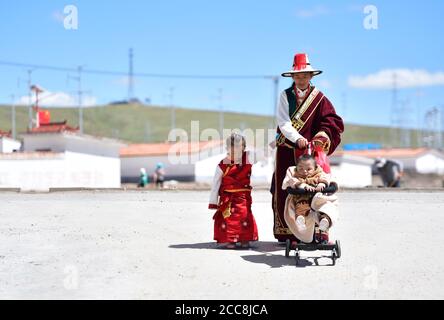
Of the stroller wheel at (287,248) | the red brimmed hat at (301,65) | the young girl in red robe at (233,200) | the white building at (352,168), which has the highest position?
the red brimmed hat at (301,65)

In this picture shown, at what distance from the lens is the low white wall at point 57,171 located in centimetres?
3444

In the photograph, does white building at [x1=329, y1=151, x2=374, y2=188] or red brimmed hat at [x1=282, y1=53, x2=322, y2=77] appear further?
white building at [x1=329, y1=151, x2=374, y2=188]

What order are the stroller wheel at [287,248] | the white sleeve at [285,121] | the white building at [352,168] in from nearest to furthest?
the stroller wheel at [287,248] → the white sleeve at [285,121] → the white building at [352,168]

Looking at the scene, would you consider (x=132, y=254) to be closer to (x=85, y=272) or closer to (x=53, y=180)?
(x=85, y=272)

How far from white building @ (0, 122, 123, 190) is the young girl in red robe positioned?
79.1 ft

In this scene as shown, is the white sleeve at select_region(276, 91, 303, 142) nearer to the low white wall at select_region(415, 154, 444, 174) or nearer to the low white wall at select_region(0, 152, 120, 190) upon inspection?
the low white wall at select_region(0, 152, 120, 190)

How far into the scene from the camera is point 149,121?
171500 millimetres

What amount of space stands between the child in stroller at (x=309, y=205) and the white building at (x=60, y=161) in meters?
25.4

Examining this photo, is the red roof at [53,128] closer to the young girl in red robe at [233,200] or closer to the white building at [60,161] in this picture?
the white building at [60,161]

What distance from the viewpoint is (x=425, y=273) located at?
7418 millimetres

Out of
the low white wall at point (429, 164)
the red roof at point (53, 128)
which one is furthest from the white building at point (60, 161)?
the low white wall at point (429, 164)

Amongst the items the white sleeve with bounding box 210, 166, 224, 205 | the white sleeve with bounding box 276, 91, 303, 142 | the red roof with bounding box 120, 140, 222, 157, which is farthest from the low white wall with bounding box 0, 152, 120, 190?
the white sleeve with bounding box 276, 91, 303, 142

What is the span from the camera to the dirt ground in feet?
21.6

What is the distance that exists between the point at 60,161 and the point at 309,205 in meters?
32.1
